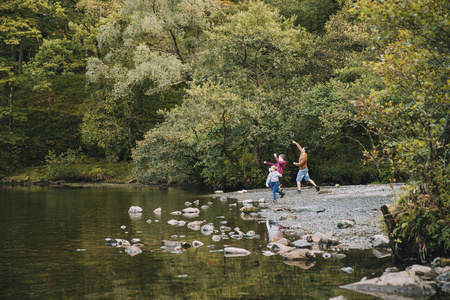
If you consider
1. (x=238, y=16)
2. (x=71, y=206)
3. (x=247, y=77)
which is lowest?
(x=71, y=206)

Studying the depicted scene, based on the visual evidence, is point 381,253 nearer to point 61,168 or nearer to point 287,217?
point 287,217

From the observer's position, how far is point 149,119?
162 ft

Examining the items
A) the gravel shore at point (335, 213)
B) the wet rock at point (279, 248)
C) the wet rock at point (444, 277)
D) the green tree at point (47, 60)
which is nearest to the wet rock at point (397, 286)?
the wet rock at point (444, 277)

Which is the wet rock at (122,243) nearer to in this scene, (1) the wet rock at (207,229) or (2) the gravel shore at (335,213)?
(1) the wet rock at (207,229)

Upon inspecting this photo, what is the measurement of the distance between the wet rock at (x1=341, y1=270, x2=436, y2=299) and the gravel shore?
2483mm

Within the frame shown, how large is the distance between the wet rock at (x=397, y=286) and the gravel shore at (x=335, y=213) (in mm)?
2483

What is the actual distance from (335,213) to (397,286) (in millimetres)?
9036

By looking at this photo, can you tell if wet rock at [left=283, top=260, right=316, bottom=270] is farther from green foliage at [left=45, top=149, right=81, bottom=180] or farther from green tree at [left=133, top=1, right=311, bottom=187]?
green foliage at [left=45, top=149, right=81, bottom=180]

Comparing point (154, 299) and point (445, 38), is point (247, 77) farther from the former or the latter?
point (154, 299)

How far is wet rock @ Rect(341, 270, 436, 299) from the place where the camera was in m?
7.31

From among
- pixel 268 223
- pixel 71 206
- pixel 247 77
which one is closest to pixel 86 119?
pixel 247 77

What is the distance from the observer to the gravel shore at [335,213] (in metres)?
12.4

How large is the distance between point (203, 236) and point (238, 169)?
19.1m

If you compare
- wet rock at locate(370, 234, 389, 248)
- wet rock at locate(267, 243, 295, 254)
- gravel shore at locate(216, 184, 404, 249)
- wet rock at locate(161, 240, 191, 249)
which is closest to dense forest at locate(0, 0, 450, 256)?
gravel shore at locate(216, 184, 404, 249)
